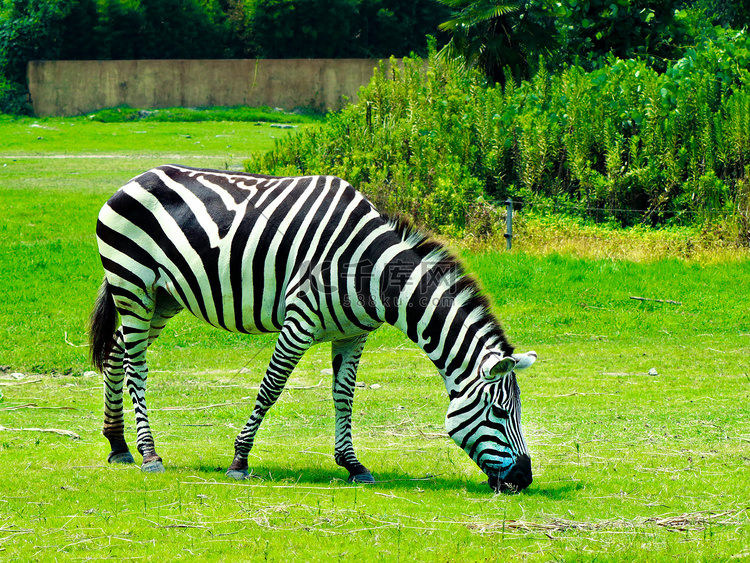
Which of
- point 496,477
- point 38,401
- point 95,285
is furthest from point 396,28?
point 496,477

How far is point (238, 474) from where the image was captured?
21.5ft

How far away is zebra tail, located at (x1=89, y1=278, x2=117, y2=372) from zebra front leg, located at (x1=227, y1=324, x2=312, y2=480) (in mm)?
1674

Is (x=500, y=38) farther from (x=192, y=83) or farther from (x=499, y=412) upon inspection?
(x=192, y=83)

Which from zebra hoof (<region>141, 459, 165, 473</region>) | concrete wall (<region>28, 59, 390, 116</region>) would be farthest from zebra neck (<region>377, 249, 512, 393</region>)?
concrete wall (<region>28, 59, 390, 116</region>)

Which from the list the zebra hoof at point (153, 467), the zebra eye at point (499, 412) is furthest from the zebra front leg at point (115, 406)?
the zebra eye at point (499, 412)

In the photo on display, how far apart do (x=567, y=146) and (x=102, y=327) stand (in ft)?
38.9

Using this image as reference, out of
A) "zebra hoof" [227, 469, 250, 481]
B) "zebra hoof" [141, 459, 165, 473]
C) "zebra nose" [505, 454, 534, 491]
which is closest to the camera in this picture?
"zebra nose" [505, 454, 534, 491]

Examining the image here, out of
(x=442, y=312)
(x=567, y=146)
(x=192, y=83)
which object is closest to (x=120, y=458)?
(x=442, y=312)

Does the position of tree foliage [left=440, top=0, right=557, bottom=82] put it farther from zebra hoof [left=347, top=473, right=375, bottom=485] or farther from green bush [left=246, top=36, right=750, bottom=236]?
zebra hoof [left=347, top=473, right=375, bottom=485]

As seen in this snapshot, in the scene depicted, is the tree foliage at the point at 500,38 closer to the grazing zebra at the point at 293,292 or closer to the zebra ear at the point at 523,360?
the grazing zebra at the point at 293,292

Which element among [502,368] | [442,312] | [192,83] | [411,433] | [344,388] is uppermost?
[192,83]

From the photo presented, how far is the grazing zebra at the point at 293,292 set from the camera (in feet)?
20.1

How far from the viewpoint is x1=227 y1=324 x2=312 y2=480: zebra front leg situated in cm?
657

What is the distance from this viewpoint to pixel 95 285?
1435 cm
